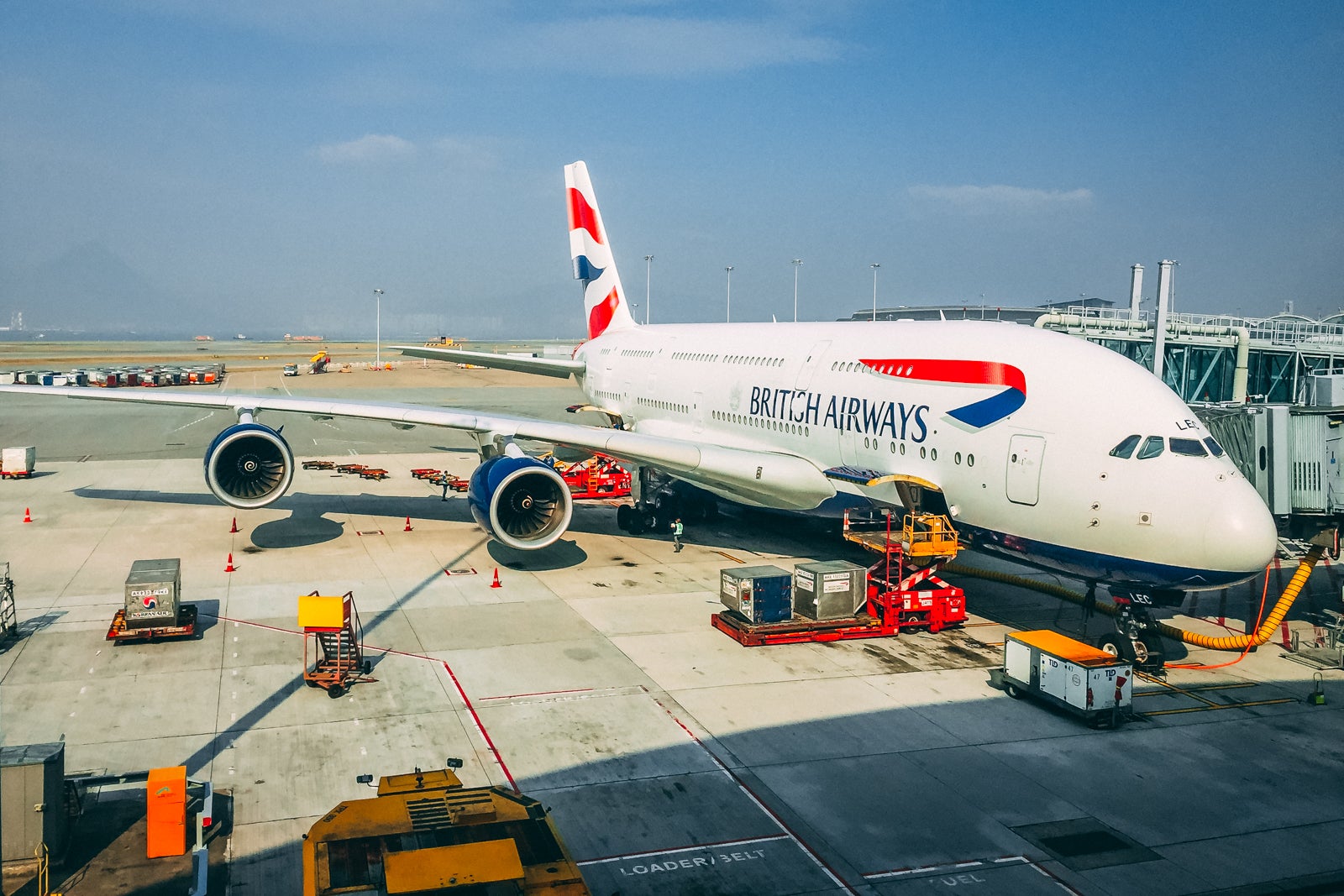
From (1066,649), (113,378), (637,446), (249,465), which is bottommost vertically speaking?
(1066,649)

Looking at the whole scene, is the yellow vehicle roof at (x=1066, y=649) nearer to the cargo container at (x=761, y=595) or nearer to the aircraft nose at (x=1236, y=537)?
the aircraft nose at (x=1236, y=537)

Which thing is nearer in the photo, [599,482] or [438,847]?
[438,847]

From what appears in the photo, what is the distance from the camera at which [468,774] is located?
11.8 m

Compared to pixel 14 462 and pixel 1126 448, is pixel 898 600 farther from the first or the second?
pixel 14 462

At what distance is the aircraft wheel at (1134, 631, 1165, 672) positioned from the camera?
1579 cm

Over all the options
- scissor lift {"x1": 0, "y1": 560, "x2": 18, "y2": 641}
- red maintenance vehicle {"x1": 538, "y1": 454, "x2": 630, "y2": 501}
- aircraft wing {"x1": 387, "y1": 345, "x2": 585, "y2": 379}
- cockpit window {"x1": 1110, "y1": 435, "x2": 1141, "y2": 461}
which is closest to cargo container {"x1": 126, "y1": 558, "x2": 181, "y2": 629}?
scissor lift {"x1": 0, "y1": 560, "x2": 18, "y2": 641}

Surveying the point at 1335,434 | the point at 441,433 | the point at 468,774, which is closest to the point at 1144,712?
the point at 1335,434

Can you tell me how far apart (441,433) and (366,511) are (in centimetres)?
2166

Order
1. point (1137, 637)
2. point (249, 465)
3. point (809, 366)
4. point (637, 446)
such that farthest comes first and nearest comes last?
point (249, 465)
point (637, 446)
point (809, 366)
point (1137, 637)

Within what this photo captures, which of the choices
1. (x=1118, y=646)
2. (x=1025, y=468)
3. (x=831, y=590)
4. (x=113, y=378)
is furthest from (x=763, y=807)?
(x=113, y=378)

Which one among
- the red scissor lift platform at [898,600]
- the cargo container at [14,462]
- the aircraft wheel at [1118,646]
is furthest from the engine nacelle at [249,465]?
the aircraft wheel at [1118,646]

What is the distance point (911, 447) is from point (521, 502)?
8.05m

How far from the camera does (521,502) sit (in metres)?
20.9

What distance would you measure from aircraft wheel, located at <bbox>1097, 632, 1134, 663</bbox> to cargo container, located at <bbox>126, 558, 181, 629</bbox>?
15.0m
